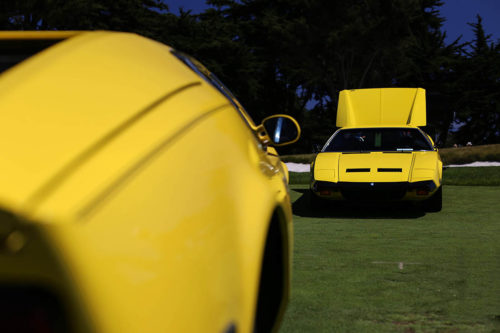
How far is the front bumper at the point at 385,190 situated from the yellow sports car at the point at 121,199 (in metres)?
6.78

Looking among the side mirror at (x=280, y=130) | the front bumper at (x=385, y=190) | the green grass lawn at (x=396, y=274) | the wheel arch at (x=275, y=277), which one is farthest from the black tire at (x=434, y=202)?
the wheel arch at (x=275, y=277)

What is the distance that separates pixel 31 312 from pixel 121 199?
0.29 metres

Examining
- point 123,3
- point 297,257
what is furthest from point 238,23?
point 297,257

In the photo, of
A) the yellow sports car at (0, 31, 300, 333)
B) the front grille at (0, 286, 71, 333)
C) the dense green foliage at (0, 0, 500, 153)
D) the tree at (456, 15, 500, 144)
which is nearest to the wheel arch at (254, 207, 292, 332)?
the yellow sports car at (0, 31, 300, 333)

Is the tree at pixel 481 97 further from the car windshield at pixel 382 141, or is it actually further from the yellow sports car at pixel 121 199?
the yellow sports car at pixel 121 199

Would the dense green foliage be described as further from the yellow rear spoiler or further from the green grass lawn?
the green grass lawn

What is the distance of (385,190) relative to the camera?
8.75 m

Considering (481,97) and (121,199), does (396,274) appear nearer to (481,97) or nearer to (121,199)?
(121,199)

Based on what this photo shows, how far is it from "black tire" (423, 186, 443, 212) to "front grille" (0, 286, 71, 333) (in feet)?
27.9

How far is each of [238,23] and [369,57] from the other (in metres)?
7.99

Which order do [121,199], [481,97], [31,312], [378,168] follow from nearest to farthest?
1. [31,312]
2. [121,199]
3. [378,168]
4. [481,97]

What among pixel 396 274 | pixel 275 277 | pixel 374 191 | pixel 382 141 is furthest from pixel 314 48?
pixel 275 277

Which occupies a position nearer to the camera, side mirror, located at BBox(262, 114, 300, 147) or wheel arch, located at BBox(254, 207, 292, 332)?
wheel arch, located at BBox(254, 207, 292, 332)

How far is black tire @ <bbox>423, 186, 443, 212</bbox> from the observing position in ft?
30.0
